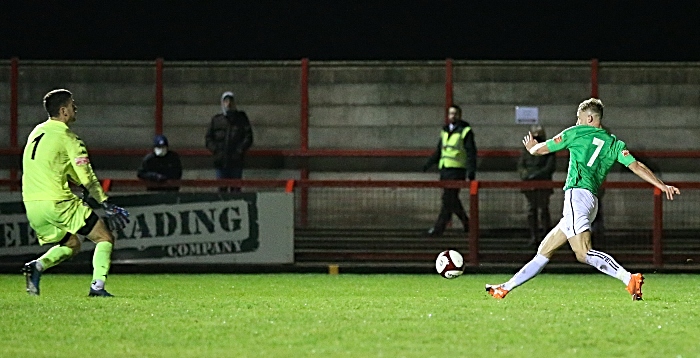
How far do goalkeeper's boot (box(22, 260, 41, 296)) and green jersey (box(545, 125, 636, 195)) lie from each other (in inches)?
179

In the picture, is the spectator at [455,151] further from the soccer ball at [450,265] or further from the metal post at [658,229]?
the soccer ball at [450,265]

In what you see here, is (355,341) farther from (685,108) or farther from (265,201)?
(685,108)

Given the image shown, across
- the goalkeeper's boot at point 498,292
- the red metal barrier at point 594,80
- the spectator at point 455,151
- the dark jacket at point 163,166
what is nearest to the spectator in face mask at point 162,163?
the dark jacket at point 163,166

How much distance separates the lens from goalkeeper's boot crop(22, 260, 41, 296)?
12.0 m

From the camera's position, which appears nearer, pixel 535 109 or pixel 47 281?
pixel 47 281

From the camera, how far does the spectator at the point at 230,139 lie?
1992 centimetres

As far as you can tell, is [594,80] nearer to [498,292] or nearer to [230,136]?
[230,136]

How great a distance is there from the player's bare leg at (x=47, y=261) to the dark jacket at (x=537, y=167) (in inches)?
314

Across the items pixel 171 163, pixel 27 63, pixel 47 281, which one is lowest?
pixel 47 281
